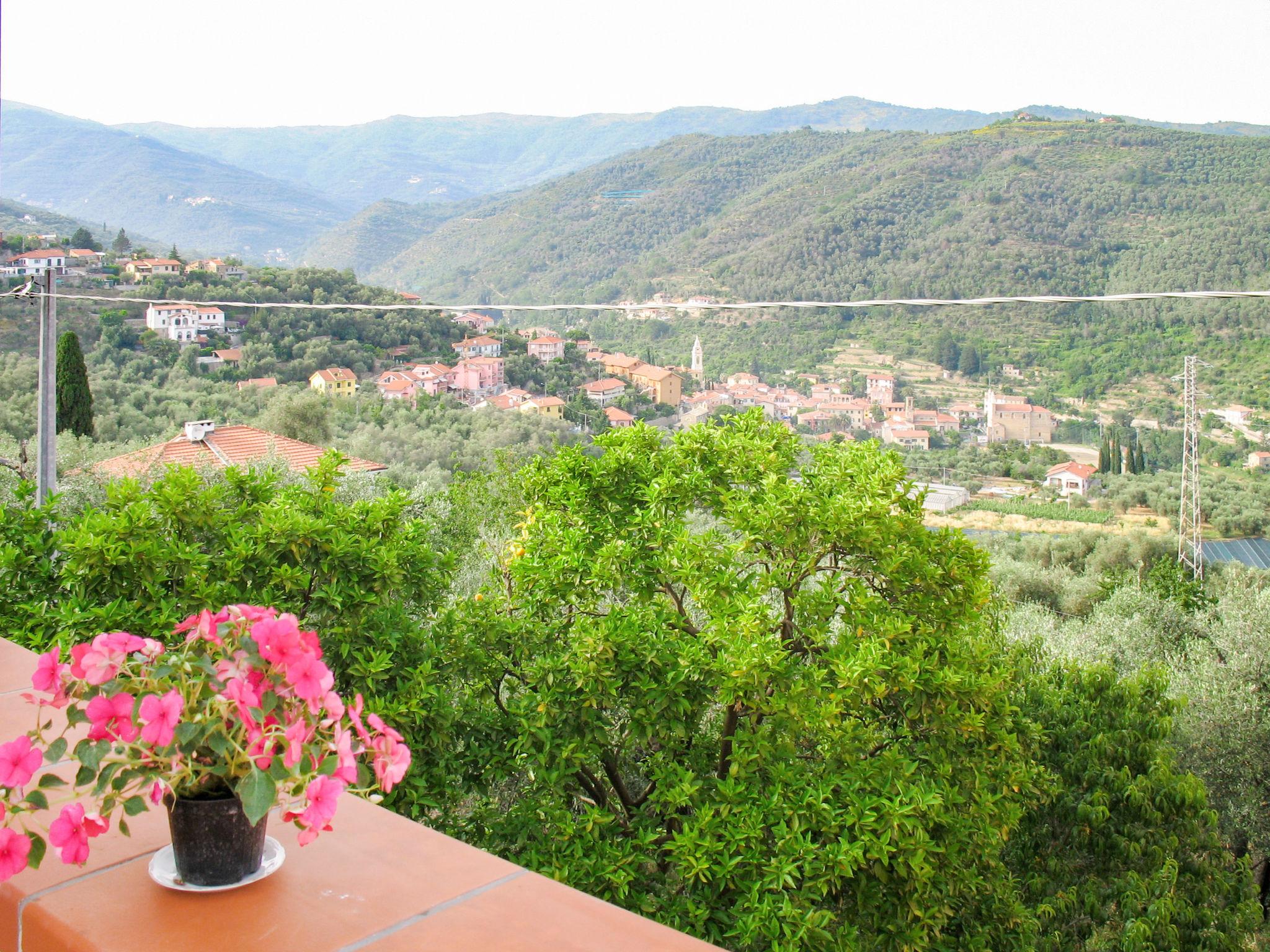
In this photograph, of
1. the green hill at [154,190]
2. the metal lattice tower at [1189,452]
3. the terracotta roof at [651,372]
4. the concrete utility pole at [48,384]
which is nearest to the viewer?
the concrete utility pole at [48,384]

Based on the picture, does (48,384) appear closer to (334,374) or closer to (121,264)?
(334,374)

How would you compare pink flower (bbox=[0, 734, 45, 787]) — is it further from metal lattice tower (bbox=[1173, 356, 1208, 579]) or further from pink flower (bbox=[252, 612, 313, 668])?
metal lattice tower (bbox=[1173, 356, 1208, 579])

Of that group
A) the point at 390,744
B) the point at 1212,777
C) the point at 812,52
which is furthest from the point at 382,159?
the point at 390,744

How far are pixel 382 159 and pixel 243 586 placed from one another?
207 ft

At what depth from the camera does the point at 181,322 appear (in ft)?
88.8

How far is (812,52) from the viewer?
176ft

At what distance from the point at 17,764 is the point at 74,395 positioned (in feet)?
64.8

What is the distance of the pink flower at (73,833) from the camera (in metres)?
1.00

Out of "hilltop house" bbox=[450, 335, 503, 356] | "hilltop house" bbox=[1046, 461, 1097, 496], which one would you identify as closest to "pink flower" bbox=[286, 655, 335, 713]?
"hilltop house" bbox=[1046, 461, 1097, 496]

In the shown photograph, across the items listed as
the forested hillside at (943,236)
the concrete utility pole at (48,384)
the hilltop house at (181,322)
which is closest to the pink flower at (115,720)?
the concrete utility pole at (48,384)

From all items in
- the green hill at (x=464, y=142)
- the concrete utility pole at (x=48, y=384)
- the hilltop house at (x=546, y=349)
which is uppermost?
the green hill at (x=464, y=142)

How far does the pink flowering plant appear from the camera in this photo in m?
1.02

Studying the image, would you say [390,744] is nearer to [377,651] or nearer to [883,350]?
[377,651]

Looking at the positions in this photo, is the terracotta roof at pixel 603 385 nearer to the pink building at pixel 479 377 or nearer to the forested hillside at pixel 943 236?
the pink building at pixel 479 377
